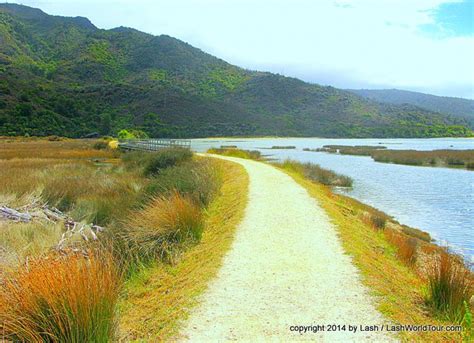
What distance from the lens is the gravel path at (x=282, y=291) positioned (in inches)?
178

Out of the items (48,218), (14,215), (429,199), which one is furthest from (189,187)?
(429,199)

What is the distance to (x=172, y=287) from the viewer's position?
6.45m

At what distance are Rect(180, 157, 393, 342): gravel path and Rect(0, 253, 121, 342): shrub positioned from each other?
993mm

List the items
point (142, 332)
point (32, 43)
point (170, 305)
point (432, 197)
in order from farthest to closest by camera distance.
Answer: point (32, 43), point (432, 197), point (170, 305), point (142, 332)

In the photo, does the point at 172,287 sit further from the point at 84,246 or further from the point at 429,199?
the point at 429,199

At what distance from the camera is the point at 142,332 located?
4.82 meters

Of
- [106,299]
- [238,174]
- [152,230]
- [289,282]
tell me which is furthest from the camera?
[238,174]

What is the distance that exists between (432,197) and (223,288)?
68.4ft

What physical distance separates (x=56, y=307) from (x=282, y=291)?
115 inches

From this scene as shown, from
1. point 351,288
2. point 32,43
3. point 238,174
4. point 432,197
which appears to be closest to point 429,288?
point 351,288

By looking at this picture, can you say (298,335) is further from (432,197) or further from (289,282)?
(432,197)

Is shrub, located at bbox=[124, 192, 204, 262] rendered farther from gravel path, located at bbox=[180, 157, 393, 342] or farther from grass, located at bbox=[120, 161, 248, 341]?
gravel path, located at bbox=[180, 157, 393, 342]

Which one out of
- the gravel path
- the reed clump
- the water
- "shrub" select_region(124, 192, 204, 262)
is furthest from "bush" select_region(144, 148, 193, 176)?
the reed clump

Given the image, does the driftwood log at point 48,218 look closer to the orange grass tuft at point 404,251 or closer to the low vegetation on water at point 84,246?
the low vegetation on water at point 84,246
